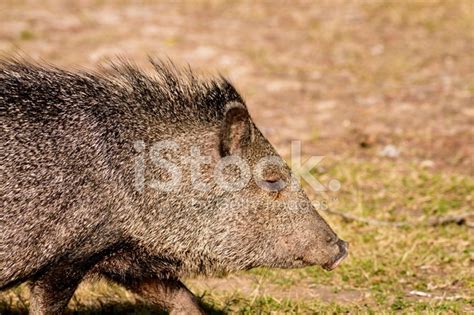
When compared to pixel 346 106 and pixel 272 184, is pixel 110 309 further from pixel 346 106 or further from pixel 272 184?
pixel 346 106

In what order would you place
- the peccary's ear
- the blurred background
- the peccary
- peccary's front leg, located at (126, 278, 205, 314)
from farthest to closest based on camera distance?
the blurred background, peccary's front leg, located at (126, 278, 205, 314), the peccary's ear, the peccary

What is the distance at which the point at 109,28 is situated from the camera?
11500mm

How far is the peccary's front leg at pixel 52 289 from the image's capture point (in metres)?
4.23

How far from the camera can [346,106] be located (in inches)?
360

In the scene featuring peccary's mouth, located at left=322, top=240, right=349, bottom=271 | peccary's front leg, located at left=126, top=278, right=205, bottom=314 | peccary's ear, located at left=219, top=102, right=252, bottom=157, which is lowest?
peccary's front leg, located at left=126, top=278, right=205, bottom=314

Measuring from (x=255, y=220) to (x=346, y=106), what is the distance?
4747mm

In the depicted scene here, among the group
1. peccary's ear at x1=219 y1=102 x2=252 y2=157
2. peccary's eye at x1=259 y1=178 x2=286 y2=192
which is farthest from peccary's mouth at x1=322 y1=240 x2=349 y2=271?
peccary's ear at x1=219 y1=102 x2=252 y2=157

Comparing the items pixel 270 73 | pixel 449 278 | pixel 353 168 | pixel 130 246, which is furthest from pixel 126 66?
pixel 270 73

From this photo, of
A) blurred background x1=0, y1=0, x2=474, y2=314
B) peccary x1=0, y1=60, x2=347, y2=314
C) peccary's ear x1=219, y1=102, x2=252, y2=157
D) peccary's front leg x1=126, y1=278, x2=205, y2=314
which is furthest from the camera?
blurred background x1=0, y1=0, x2=474, y2=314

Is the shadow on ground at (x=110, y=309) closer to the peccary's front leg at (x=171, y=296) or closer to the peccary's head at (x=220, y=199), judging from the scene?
the peccary's front leg at (x=171, y=296)

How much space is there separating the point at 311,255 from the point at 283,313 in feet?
1.87

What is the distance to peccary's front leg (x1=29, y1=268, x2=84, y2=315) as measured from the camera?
4.23 meters

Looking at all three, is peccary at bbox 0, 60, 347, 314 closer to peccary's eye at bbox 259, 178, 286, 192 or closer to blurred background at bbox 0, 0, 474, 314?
peccary's eye at bbox 259, 178, 286, 192

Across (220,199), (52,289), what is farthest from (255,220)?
(52,289)
